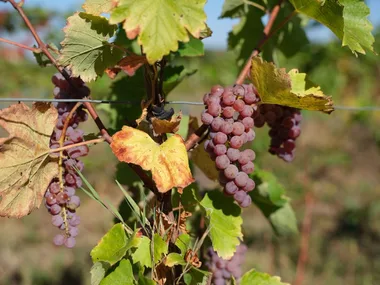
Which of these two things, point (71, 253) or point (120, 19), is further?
point (71, 253)

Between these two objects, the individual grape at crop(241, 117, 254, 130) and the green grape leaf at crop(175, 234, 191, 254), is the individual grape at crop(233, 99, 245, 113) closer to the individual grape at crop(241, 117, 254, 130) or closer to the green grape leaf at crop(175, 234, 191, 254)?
the individual grape at crop(241, 117, 254, 130)

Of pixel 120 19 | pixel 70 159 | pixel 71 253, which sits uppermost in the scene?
pixel 120 19

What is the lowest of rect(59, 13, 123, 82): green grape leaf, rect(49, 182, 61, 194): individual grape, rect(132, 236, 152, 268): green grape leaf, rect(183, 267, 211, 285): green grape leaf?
rect(183, 267, 211, 285): green grape leaf

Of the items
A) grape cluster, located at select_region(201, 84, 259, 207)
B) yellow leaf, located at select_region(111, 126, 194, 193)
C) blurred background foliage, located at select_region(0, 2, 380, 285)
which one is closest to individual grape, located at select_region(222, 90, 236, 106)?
grape cluster, located at select_region(201, 84, 259, 207)

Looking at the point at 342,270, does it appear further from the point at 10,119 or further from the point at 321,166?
the point at 10,119

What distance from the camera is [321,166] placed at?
3.16 metres

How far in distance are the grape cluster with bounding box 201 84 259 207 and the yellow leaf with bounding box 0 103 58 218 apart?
295 millimetres

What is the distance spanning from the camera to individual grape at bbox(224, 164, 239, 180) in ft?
2.86

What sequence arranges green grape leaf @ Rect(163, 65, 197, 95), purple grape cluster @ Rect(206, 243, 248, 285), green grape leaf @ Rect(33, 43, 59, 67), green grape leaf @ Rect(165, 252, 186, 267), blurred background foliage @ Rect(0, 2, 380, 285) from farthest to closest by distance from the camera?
blurred background foliage @ Rect(0, 2, 380, 285), purple grape cluster @ Rect(206, 243, 248, 285), green grape leaf @ Rect(163, 65, 197, 95), green grape leaf @ Rect(33, 43, 59, 67), green grape leaf @ Rect(165, 252, 186, 267)

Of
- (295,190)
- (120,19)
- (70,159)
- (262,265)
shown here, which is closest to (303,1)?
(120,19)

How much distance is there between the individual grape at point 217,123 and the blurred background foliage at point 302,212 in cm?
91

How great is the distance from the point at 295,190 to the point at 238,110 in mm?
2290

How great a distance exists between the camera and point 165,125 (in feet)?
2.73

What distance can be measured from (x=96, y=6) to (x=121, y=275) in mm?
477
